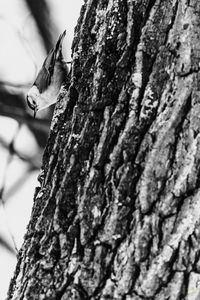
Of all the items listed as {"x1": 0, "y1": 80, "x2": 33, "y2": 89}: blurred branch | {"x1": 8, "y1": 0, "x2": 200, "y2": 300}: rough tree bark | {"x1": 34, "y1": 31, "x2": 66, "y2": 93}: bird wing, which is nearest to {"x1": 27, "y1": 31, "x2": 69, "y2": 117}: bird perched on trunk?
{"x1": 34, "y1": 31, "x2": 66, "y2": 93}: bird wing

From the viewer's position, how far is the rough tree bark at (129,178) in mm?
1142

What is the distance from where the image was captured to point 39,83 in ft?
10.3

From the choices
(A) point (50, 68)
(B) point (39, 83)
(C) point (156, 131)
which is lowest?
(C) point (156, 131)

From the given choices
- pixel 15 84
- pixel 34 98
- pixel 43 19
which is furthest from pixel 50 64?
pixel 15 84

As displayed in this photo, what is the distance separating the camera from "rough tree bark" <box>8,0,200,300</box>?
3.75 feet

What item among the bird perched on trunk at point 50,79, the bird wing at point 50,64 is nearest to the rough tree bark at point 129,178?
the bird perched on trunk at point 50,79

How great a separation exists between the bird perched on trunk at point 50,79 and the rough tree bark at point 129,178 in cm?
87

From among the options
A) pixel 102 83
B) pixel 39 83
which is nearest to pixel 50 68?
pixel 39 83

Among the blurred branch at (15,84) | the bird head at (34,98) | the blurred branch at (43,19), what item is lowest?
the bird head at (34,98)

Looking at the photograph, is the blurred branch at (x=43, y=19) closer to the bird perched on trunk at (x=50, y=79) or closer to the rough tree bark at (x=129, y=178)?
the bird perched on trunk at (x=50, y=79)

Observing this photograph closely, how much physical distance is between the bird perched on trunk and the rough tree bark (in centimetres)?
87

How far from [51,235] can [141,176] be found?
292mm

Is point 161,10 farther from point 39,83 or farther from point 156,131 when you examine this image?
point 39,83

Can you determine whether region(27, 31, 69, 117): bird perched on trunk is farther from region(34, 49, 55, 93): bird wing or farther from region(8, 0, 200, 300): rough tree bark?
region(8, 0, 200, 300): rough tree bark
